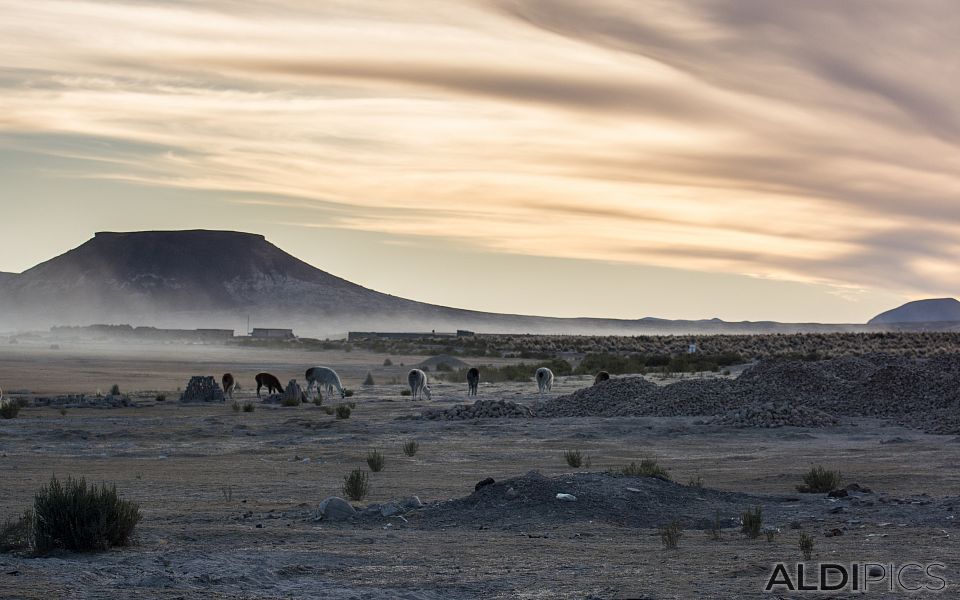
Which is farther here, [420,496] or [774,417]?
[774,417]

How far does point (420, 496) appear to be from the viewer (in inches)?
705

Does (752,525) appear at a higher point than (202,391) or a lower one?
lower

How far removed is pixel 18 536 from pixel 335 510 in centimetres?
407

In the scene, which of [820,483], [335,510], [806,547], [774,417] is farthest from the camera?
[774,417]

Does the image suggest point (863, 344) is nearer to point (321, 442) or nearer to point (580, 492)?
point (321, 442)

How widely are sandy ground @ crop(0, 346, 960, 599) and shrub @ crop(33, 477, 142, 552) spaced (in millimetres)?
230

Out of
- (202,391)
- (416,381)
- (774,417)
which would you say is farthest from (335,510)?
(416,381)

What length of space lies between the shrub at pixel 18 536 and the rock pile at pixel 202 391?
28810 millimetres

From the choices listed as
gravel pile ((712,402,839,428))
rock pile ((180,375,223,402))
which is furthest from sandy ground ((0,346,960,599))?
rock pile ((180,375,223,402))

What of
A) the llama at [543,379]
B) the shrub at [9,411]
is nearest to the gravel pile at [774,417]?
the llama at [543,379]

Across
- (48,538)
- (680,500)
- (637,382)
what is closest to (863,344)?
(637,382)

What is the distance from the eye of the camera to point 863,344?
3819 inches

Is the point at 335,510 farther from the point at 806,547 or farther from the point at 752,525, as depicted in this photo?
the point at 806,547

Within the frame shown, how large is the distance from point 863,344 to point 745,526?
88472 millimetres
